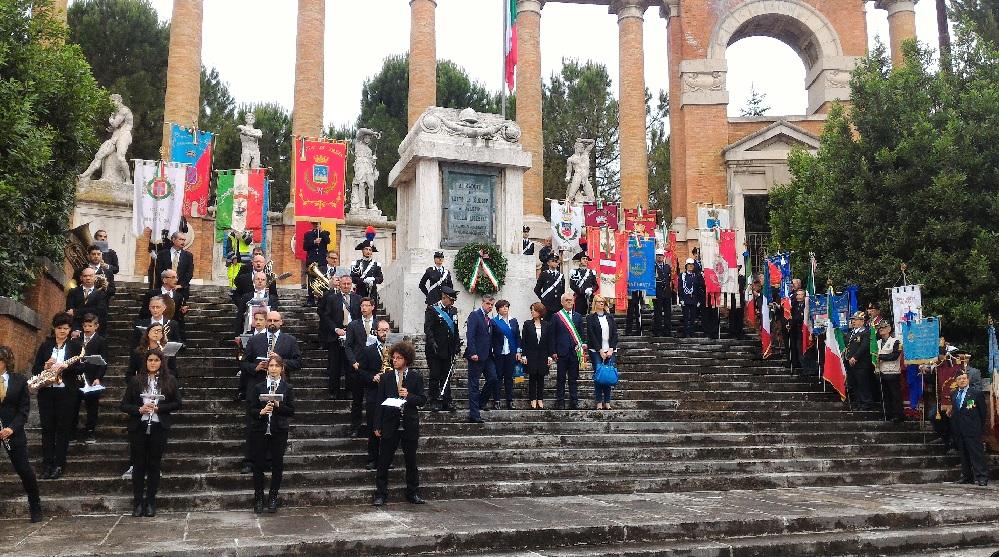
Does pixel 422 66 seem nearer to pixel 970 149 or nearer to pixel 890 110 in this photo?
pixel 890 110

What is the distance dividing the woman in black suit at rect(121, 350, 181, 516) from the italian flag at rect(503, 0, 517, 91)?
12997 millimetres

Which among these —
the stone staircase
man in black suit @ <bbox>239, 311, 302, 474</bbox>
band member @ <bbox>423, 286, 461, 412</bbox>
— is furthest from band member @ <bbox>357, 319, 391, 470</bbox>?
band member @ <bbox>423, 286, 461, 412</bbox>

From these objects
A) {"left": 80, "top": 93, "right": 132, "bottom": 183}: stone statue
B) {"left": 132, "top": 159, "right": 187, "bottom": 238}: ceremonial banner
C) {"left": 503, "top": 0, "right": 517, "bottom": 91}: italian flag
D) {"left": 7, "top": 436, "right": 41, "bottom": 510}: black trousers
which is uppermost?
{"left": 503, "top": 0, "right": 517, "bottom": 91}: italian flag

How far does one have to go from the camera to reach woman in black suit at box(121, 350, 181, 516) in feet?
24.7

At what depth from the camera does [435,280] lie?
516 inches

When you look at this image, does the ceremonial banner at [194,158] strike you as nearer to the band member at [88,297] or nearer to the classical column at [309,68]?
the classical column at [309,68]

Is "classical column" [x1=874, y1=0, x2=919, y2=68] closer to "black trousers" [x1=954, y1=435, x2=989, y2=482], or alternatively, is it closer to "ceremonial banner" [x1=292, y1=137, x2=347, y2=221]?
"ceremonial banner" [x1=292, y1=137, x2=347, y2=221]

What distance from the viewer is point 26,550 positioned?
609cm

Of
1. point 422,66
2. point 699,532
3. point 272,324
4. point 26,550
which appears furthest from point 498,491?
point 422,66

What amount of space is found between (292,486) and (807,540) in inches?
201

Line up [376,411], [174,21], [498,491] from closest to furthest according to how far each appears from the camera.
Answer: [376,411] → [498,491] → [174,21]

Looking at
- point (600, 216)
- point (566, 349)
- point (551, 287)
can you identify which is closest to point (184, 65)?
point (600, 216)

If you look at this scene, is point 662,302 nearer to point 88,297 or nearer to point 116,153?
point 88,297

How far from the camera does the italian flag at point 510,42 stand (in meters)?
19.0
